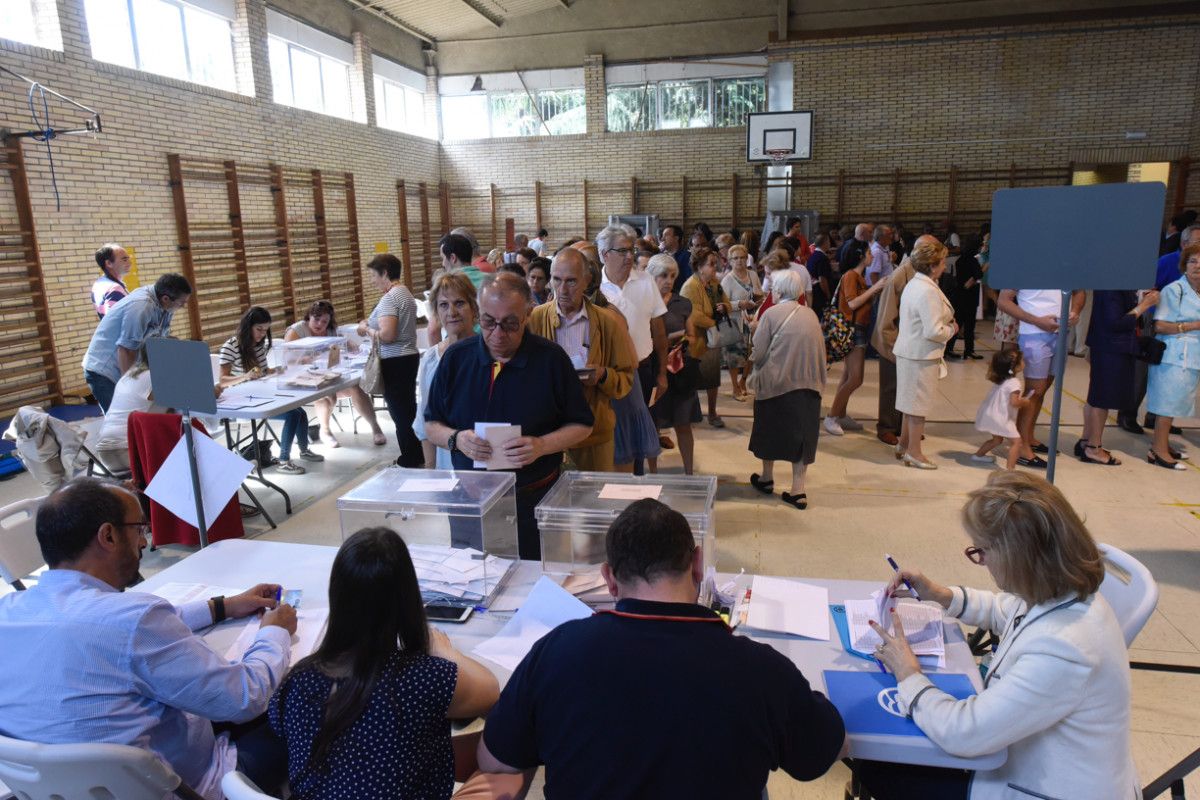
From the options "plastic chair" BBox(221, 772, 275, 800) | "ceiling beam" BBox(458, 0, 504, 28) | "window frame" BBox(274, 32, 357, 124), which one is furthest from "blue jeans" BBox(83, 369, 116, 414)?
"ceiling beam" BBox(458, 0, 504, 28)

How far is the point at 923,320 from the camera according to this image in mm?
5402

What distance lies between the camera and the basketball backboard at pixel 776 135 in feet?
47.0

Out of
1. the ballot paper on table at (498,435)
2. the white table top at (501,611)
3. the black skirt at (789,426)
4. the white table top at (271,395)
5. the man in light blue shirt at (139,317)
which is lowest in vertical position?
the black skirt at (789,426)

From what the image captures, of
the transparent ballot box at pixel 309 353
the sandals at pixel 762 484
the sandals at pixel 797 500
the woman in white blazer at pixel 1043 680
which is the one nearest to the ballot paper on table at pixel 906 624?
the woman in white blazer at pixel 1043 680

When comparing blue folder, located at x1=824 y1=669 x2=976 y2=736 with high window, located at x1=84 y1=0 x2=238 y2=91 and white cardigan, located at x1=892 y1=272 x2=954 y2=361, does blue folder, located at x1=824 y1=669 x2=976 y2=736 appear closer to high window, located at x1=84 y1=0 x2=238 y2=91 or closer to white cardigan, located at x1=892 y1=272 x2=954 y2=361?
white cardigan, located at x1=892 y1=272 x2=954 y2=361

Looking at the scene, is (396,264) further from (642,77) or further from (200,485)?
(642,77)

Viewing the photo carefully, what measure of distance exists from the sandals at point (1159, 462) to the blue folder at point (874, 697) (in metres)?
5.06

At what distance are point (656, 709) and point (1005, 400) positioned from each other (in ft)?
16.8

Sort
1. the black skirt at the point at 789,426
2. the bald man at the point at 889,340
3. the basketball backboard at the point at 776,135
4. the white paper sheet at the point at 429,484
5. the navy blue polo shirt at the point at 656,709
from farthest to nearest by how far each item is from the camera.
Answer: the basketball backboard at the point at 776,135
the bald man at the point at 889,340
the black skirt at the point at 789,426
the white paper sheet at the point at 429,484
the navy blue polo shirt at the point at 656,709

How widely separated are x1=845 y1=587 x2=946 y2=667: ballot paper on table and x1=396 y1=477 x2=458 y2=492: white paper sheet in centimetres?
134

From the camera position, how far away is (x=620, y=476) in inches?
107

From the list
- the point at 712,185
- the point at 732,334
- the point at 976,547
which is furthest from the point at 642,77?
the point at 976,547

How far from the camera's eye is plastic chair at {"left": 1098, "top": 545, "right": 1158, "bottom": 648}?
2068mm

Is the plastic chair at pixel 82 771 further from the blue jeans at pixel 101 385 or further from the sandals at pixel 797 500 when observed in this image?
the blue jeans at pixel 101 385
